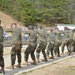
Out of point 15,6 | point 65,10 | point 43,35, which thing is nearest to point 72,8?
point 65,10

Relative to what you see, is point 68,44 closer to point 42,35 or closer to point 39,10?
point 42,35

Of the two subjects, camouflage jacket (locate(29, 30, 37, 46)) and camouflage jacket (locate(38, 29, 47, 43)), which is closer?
camouflage jacket (locate(29, 30, 37, 46))

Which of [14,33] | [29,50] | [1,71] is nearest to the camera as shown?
[1,71]

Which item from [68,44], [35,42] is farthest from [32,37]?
[68,44]

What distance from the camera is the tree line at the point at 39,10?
61203mm

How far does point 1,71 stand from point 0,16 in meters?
52.3

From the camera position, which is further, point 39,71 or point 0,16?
point 0,16

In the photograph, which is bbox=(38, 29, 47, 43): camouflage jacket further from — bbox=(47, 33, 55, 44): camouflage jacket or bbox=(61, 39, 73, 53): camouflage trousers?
bbox=(61, 39, 73, 53): camouflage trousers

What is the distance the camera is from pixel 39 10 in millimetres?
64062

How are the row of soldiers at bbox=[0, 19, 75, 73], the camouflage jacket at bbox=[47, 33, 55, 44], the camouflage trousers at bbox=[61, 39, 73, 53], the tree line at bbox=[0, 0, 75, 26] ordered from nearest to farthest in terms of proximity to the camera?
the row of soldiers at bbox=[0, 19, 75, 73]
the camouflage jacket at bbox=[47, 33, 55, 44]
the camouflage trousers at bbox=[61, 39, 73, 53]
the tree line at bbox=[0, 0, 75, 26]

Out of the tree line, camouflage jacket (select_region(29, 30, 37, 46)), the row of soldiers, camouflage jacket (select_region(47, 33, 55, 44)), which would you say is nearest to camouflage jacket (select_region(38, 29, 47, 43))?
the row of soldiers

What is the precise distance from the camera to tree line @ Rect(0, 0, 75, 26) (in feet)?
201

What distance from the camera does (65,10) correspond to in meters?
65.6

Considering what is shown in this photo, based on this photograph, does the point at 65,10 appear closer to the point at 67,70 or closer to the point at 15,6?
the point at 15,6
